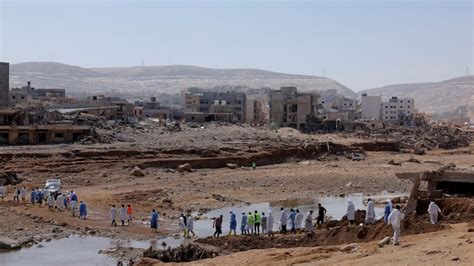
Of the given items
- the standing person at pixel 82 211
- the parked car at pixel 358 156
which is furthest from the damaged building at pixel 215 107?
the standing person at pixel 82 211

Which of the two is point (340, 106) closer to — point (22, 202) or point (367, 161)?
point (367, 161)

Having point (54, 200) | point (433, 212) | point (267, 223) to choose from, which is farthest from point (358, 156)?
point (433, 212)

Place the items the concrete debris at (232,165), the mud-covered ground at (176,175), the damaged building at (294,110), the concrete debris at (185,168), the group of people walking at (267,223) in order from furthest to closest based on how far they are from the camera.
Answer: the damaged building at (294,110)
the concrete debris at (232,165)
the concrete debris at (185,168)
the mud-covered ground at (176,175)
the group of people walking at (267,223)

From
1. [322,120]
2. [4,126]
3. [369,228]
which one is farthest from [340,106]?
[369,228]

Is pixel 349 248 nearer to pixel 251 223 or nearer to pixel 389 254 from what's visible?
pixel 389 254

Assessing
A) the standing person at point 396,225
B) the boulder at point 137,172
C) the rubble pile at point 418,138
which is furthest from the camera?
the rubble pile at point 418,138

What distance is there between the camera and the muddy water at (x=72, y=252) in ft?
67.4

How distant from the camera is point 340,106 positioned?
141m

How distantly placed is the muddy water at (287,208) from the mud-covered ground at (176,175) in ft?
3.26

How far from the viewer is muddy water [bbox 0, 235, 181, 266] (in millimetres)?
20547

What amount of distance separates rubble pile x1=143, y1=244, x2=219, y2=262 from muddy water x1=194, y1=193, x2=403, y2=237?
540cm

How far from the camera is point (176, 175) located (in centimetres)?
4509

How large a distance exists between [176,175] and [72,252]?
23203 mm

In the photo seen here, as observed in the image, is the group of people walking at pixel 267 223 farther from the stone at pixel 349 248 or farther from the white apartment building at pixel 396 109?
the white apartment building at pixel 396 109
